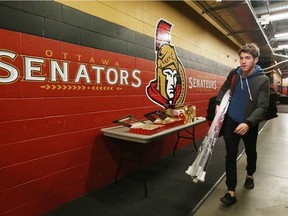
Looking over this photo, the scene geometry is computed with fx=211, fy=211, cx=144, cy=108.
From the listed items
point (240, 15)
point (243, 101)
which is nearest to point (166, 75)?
point (243, 101)

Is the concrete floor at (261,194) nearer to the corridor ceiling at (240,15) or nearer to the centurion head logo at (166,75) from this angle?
the centurion head logo at (166,75)

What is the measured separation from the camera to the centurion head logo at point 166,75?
3.04 meters

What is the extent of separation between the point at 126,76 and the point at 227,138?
1.30 meters

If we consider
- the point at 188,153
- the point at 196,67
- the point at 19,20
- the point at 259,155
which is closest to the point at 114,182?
the point at 188,153

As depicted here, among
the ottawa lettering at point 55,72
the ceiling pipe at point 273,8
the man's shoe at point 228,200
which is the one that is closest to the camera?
the ottawa lettering at point 55,72

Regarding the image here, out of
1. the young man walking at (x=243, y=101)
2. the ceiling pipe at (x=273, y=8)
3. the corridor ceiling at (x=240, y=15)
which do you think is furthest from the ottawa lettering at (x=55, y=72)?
the ceiling pipe at (x=273, y=8)

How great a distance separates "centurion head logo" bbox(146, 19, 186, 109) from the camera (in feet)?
9.97

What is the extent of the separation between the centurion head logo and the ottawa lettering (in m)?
0.62

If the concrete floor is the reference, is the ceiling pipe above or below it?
above

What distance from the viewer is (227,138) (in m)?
1.96

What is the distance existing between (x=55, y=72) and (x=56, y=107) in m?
0.30

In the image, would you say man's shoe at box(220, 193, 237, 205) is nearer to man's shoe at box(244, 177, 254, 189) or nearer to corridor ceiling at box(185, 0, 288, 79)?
man's shoe at box(244, 177, 254, 189)

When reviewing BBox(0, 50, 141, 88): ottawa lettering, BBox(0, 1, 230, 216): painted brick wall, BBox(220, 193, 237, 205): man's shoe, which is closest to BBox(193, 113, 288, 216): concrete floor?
BBox(220, 193, 237, 205): man's shoe

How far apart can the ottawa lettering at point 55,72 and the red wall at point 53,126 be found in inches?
0.4
